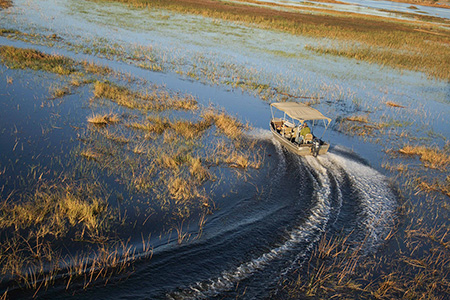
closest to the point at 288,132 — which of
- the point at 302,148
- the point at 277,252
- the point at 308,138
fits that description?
the point at 308,138

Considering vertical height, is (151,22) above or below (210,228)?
above

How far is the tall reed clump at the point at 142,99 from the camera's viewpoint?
2083 cm

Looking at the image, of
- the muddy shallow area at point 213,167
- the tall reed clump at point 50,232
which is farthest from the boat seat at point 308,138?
the tall reed clump at point 50,232

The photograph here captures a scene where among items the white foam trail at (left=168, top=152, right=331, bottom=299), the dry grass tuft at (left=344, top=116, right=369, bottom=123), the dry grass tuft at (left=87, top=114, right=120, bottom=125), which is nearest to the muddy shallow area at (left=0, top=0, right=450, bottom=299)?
the white foam trail at (left=168, top=152, right=331, bottom=299)

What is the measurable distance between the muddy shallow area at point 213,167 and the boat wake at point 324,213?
5 centimetres

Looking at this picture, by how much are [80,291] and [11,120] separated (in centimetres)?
1238

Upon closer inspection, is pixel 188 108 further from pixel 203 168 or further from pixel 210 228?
pixel 210 228

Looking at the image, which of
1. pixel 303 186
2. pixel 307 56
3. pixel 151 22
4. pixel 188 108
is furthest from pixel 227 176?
pixel 151 22

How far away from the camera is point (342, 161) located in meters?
17.1

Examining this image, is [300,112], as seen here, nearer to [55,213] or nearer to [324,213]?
[324,213]

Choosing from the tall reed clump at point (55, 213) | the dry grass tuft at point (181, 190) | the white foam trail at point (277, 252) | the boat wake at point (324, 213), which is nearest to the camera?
the white foam trail at point (277, 252)

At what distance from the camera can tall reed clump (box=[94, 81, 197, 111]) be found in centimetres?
2083

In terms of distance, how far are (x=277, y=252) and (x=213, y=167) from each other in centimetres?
591

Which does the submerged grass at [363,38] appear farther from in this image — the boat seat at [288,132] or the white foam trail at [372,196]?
the white foam trail at [372,196]
